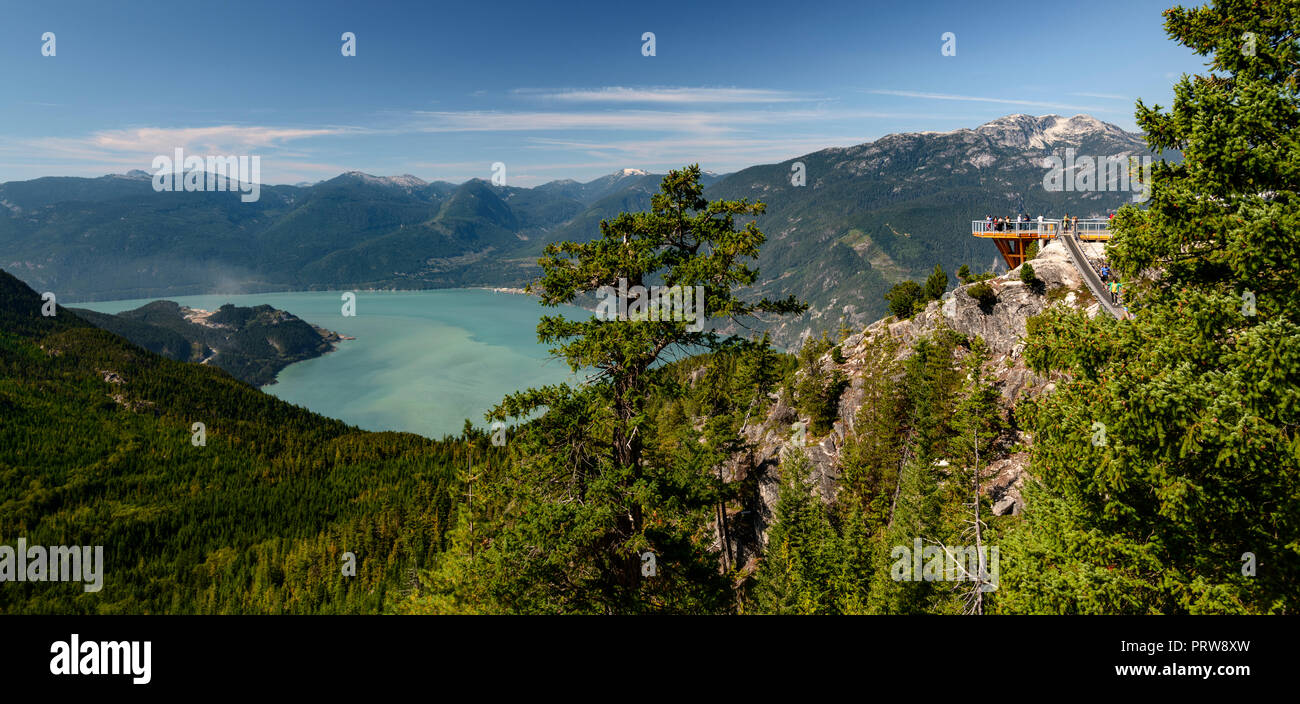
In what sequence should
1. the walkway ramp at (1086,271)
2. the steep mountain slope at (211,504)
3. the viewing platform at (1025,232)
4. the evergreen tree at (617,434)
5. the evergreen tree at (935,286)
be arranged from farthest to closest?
the steep mountain slope at (211,504) < the evergreen tree at (935,286) < the viewing platform at (1025,232) < the walkway ramp at (1086,271) < the evergreen tree at (617,434)

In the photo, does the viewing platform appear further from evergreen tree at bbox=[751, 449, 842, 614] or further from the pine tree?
the pine tree

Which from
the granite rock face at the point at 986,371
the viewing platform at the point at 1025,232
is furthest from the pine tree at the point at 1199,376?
the viewing platform at the point at 1025,232

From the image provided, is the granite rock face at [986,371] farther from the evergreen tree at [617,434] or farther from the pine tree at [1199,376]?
the evergreen tree at [617,434]

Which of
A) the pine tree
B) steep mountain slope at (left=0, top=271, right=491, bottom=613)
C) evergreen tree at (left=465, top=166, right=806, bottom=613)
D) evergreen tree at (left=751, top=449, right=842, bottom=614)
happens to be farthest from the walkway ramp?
steep mountain slope at (left=0, top=271, right=491, bottom=613)

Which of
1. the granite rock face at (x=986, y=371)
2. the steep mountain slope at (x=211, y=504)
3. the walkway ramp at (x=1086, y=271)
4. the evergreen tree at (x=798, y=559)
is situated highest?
the walkway ramp at (x=1086, y=271)

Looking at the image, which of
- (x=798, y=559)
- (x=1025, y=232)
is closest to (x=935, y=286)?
(x=1025, y=232)
